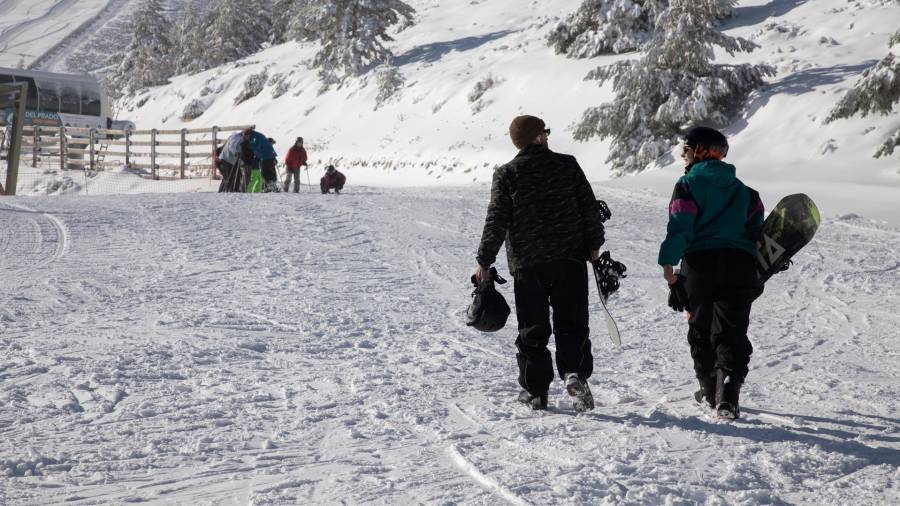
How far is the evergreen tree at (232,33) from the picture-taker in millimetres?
56375

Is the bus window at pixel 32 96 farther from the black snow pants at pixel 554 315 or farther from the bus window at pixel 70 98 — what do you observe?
the black snow pants at pixel 554 315

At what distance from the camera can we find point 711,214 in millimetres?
4066

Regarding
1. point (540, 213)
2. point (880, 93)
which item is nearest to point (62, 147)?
point (880, 93)

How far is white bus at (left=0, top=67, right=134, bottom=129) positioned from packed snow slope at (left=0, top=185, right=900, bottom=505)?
26.2m

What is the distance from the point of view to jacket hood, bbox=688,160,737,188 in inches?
160

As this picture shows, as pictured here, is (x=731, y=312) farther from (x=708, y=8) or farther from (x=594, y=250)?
(x=708, y=8)

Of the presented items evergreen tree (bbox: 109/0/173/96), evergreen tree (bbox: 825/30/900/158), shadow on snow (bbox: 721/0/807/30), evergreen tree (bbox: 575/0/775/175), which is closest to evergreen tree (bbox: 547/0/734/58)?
shadow on snow (bbox: 721/0/807/30)

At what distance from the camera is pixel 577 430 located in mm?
3932

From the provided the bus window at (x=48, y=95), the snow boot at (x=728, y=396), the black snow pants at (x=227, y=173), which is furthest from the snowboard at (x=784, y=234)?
the bus window at (x=48, y=95)

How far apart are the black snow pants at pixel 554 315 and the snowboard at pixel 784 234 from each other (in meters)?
0.91

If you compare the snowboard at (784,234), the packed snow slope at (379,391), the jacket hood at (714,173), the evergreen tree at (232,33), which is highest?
the evergreen tree at (232,33)

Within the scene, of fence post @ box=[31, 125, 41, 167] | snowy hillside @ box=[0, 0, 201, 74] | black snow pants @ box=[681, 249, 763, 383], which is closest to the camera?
black snow pants @ box=[681, 249, 763, 383]

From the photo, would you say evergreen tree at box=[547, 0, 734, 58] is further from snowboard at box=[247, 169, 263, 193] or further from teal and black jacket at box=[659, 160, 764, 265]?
teal and black jacket at box=[659, 160, 764, 265]

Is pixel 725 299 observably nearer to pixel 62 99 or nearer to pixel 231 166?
pixel 231 166
